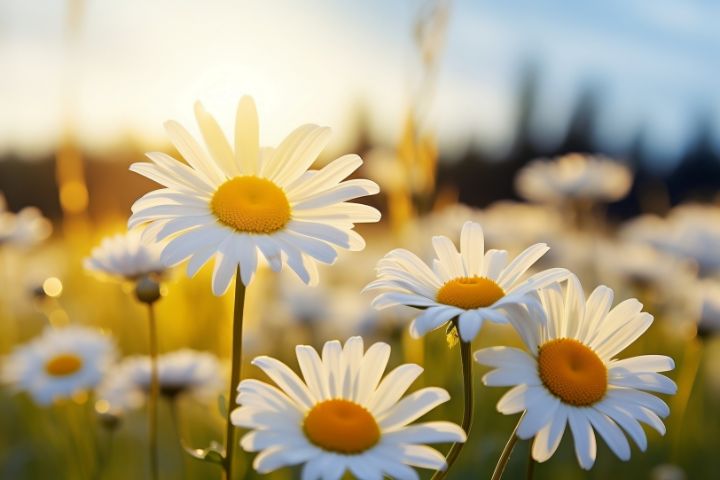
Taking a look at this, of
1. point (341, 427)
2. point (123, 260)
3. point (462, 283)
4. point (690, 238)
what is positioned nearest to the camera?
point (341, 427)

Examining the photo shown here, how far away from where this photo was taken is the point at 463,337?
110 centimetres

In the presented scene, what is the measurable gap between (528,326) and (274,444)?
419 millimetres

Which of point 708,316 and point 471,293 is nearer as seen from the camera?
point 471,293

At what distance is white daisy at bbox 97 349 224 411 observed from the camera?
98.6 inches

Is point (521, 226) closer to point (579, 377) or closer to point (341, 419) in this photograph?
point (579, 377)

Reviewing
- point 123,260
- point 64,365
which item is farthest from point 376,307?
point 64,365

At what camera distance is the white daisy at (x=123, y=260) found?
2.08m

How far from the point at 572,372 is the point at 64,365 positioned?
5.91 ft

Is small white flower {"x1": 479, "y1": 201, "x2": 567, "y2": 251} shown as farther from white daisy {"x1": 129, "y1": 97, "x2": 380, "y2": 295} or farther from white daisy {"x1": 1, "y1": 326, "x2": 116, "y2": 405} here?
white daisy {"x1": 129, "y1": 97, "x2": 380, "y2": 295}

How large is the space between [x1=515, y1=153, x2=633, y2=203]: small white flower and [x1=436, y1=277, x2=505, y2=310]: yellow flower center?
132 inches

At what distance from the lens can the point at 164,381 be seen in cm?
250

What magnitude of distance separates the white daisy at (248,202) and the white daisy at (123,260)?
680mm

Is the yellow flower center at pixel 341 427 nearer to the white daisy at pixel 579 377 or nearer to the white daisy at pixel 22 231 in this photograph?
the white daisy at pixel 579 377

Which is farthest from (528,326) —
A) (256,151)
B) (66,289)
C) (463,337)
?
(66,289)
